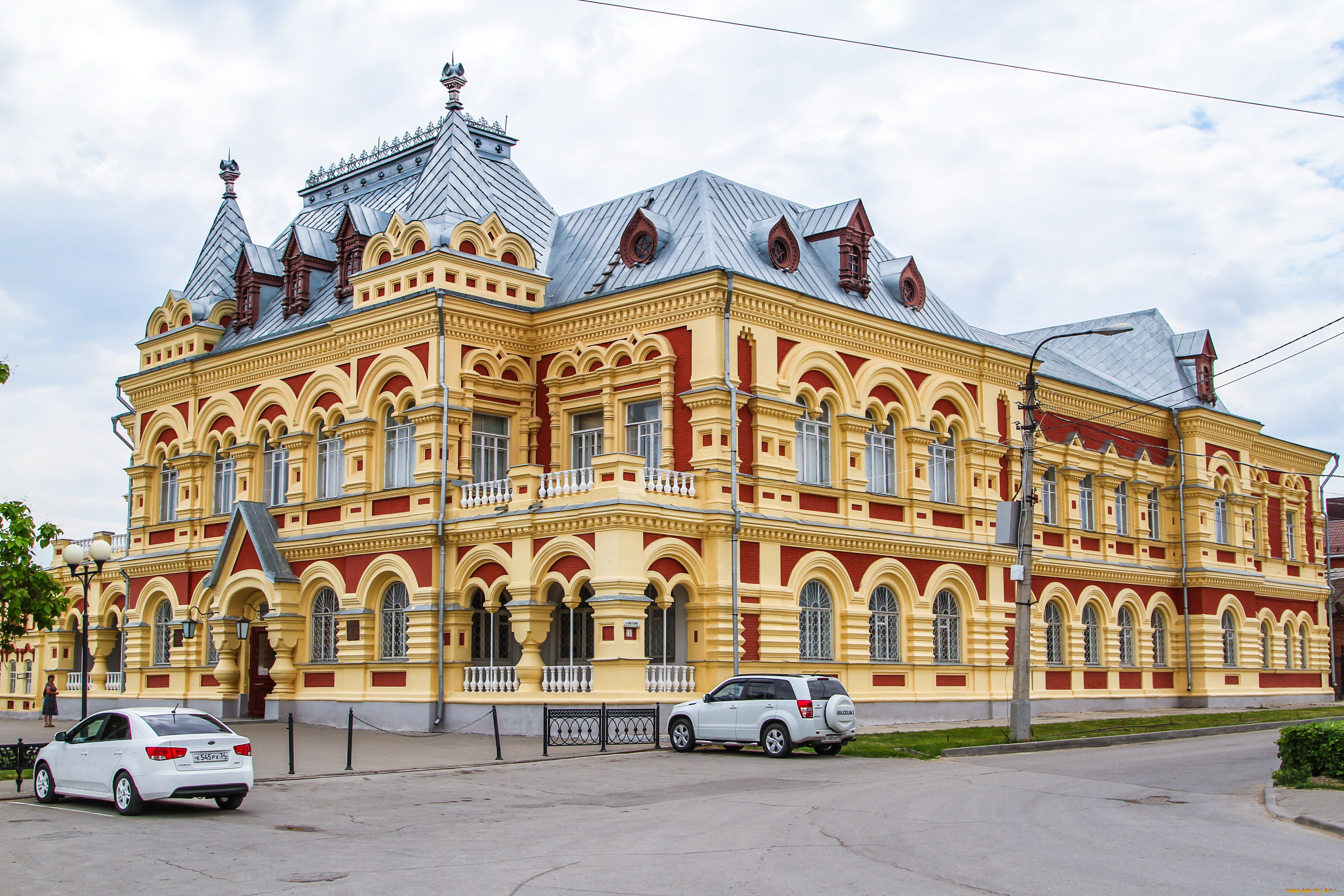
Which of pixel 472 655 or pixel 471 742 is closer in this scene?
pixel 471 742

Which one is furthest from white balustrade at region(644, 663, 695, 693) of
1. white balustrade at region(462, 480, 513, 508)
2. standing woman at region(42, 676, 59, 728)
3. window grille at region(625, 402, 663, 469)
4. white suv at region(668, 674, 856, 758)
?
standing woman at region(42, 676, 59, 728)

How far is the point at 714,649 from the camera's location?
30688mm

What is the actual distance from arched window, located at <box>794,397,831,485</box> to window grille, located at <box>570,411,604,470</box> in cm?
489

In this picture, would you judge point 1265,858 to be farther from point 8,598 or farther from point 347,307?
point 347,307

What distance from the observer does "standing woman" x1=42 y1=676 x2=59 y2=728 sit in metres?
39.8

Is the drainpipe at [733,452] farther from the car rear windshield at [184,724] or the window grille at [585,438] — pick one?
the car rear windshield at [184,724]

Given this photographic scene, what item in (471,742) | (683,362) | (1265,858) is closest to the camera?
(1265,858)

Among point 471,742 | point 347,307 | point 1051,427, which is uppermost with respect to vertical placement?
point 347,307

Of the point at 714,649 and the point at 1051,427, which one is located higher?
the point at 1051,427

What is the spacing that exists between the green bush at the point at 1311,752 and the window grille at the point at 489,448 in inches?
777

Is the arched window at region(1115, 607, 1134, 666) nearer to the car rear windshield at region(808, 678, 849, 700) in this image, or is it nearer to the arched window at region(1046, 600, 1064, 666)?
the arched window at region(1046, 600, 1064, 666)

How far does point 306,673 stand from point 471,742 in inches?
340

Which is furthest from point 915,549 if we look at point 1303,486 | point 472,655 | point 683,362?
point 1303,486

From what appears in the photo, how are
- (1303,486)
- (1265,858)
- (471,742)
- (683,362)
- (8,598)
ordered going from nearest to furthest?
(1265,858)
(8,598)
(471,742)
(683,362)
(1303,486)
